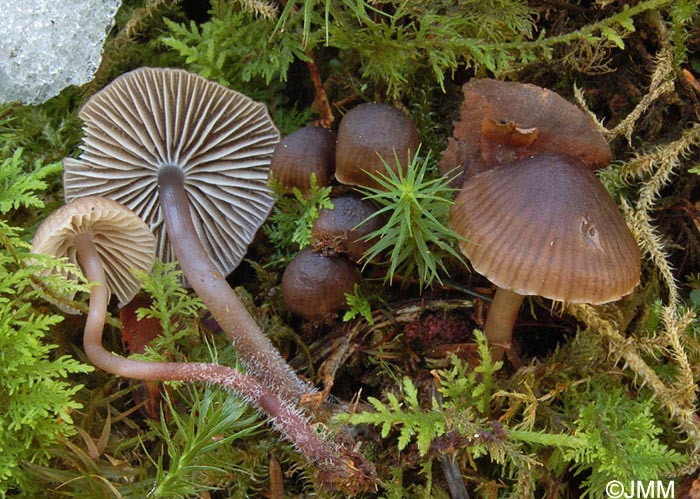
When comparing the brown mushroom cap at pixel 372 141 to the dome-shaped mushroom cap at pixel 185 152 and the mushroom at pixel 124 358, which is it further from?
the mushroom at pixel 124 358

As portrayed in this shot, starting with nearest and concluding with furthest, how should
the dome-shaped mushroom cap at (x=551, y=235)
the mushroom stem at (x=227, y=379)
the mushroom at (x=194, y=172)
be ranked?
the dome-shaped mushroom cap at (x=551, y=235), the mushroom stem at (x=227, y=379), the mushroom at (x=194, y=172)

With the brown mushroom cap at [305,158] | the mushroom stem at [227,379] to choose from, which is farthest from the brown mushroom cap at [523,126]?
the mushroom stem at [227,379]

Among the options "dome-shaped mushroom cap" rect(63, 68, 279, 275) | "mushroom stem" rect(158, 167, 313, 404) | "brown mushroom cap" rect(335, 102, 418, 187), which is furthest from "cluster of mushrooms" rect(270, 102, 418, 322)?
"dome-shaped mushroom cap" rect(63, 68, 279, 275)

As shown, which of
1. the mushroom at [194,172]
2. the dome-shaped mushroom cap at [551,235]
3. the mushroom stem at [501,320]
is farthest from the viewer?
the mushroom at [194,172]

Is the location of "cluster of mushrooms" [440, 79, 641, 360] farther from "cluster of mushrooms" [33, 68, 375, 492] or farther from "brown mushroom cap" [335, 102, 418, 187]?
"cluster of mushrooms" [33, 68, 375, 492]

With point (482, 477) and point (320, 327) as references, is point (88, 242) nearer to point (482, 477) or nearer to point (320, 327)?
point (320, 327)

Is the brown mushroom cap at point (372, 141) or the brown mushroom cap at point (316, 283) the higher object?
the brown mushroom cap at point (372, 141)

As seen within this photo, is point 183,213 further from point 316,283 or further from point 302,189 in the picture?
point 316,283
